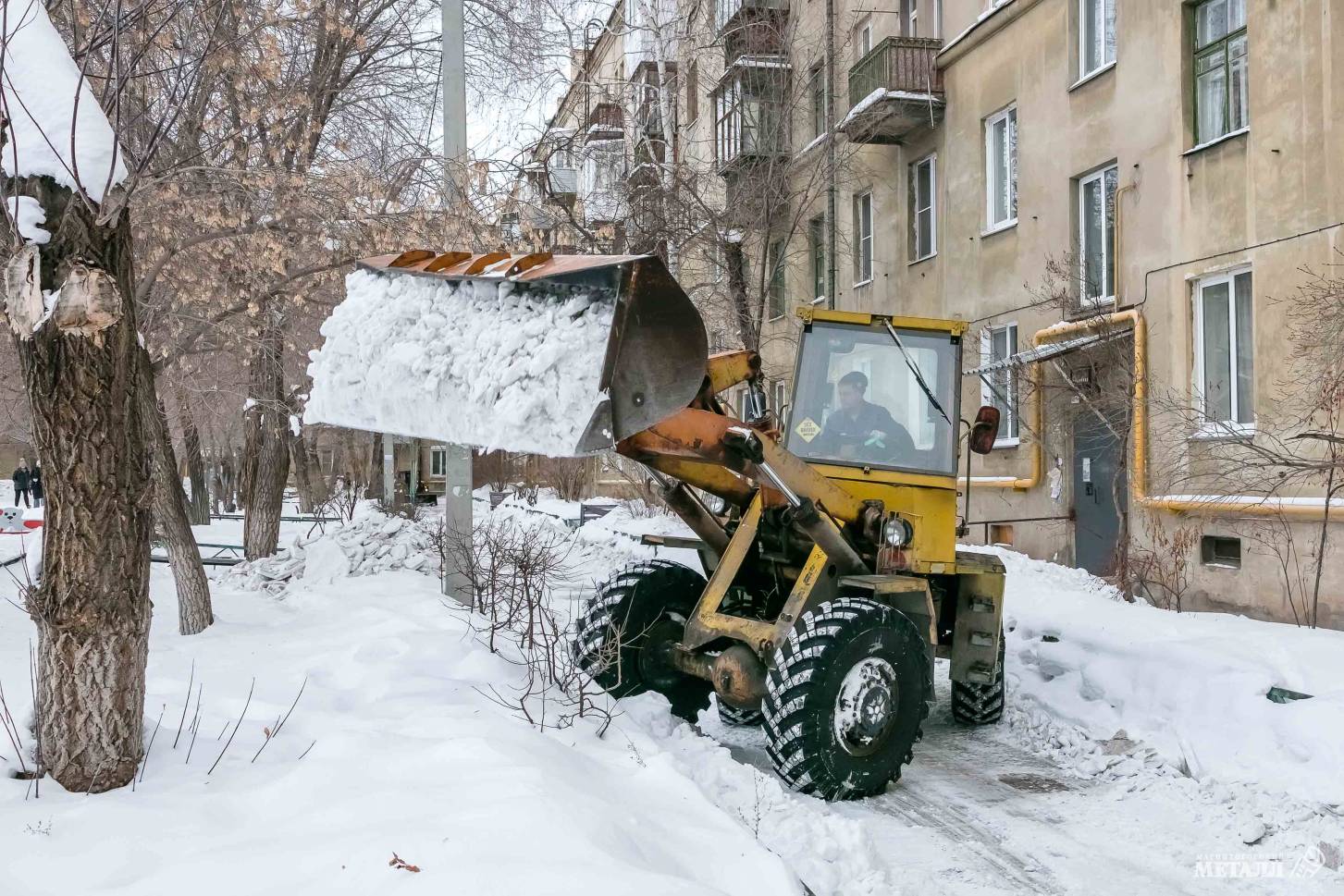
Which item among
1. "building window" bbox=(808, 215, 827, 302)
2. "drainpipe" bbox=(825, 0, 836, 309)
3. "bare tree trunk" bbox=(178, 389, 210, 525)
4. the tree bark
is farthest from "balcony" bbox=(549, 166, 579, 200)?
"bare tree trunk" bbox=(178, 389, 210, 525)

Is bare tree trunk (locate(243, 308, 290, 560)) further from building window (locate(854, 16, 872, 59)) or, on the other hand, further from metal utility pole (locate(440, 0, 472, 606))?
building window (locate(854, 16, 872, 59))

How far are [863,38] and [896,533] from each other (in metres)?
15.9

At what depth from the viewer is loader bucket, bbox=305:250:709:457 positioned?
460 cm

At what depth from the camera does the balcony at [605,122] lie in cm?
1479

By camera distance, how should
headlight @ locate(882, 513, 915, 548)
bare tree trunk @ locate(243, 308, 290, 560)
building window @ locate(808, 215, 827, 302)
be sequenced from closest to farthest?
headlight @ locate(882, 513, 915, 548)
bare tree trunk @ locate(243, 308, 290, 560)
building window @ locate(808, 215, 827, 302)

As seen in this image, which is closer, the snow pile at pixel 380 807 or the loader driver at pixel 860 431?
the snow pile at pixel 380 807

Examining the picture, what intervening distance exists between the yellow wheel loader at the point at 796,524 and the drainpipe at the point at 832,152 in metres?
10.2

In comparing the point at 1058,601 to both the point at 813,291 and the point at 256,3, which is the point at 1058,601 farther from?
the point at 813,291

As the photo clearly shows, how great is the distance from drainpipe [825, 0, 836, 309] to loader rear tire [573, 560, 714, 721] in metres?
10.6

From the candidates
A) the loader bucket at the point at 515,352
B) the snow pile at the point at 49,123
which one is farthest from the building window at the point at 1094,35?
the snow pile at the point at 49,123

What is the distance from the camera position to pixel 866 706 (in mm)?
5758

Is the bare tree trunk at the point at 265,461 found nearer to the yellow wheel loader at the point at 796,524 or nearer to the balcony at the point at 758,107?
the balcony at the point at 758,107

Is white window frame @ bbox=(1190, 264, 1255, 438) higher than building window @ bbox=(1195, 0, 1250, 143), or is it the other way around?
building window @ bbox=(1195, 0, 1250, 143)

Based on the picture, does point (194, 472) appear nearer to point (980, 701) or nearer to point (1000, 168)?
point (1000, 168)
